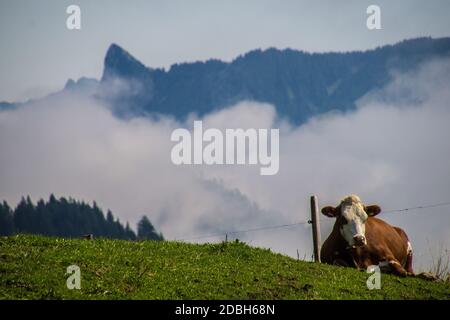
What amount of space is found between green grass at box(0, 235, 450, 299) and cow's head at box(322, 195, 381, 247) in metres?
1.88

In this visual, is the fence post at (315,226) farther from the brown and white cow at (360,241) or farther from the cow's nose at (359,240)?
the cow's nose at (359,240)

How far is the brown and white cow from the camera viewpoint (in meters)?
27.9

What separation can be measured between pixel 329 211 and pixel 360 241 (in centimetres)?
257

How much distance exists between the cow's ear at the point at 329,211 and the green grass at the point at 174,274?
3682 millimetres

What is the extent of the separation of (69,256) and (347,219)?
11165mm

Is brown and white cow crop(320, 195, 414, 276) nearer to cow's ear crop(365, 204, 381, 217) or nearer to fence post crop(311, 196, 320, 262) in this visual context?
cow's ear crop(365, 204, 381, 217)

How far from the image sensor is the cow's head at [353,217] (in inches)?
1104

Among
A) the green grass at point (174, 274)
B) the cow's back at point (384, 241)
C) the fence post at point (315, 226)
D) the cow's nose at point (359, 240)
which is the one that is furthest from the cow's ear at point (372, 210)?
the green grass at point (174, 274)

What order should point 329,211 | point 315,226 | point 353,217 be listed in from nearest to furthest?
point 353,217 < point 329,211 < point 315,226

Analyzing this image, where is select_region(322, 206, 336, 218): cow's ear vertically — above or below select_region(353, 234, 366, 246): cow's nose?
above

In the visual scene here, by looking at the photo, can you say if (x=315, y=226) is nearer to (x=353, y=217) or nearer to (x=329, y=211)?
(x=329, y=211)

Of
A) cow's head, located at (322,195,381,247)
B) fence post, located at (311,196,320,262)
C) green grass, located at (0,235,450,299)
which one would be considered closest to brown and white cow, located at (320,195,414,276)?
cow's head, located at (322,195,381,247)

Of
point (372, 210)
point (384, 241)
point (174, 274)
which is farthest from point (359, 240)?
point (174, 274)

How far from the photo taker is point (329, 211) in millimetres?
29844
